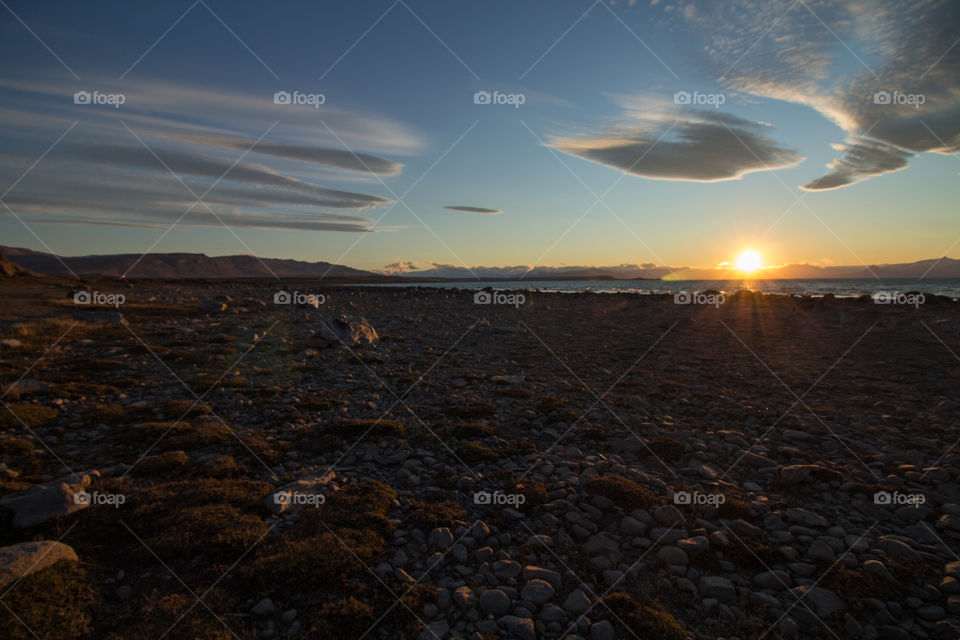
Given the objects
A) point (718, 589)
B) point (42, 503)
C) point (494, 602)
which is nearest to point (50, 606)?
point (42, 503)

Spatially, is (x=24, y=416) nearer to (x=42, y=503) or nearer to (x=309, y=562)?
(x=42, y=503)

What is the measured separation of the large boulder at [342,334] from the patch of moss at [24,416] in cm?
1100

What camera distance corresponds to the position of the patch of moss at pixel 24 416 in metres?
10.2

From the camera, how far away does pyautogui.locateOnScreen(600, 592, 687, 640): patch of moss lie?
15.6ft

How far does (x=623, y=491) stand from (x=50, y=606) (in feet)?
25.9

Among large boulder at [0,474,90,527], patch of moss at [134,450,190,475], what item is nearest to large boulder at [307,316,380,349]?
patch of moss at [134,450,190,475]

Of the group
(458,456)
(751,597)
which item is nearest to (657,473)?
(751,597)

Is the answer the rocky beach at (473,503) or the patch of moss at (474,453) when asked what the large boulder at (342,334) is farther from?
the patch of moss at (474,453)

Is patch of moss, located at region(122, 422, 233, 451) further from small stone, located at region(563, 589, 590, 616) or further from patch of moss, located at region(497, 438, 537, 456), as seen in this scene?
small stone, located at region(563, 589, 590, 616)

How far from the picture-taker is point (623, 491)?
A: 7625 millimetres

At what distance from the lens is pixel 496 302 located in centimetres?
5906

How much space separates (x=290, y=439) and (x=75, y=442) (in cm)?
459

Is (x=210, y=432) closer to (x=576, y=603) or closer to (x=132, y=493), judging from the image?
(x=132, y=493)

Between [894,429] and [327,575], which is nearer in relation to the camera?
[327,575]
